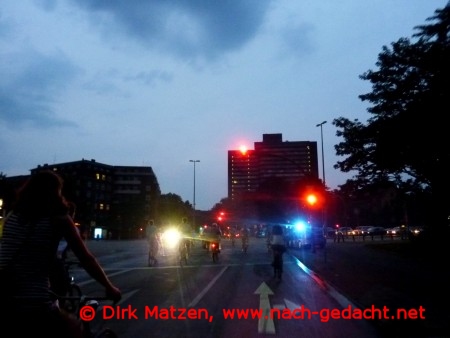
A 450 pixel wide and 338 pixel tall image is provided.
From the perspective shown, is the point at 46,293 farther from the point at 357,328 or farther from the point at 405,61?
the point at 405,61

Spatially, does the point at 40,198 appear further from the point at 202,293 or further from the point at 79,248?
the point at 202,293

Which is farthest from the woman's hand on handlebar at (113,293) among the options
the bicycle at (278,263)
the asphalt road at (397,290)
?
the bicycle at (278,263)

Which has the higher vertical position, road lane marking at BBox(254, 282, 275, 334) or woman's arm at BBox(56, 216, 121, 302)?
woman's arm at BBox(56, 216, 121, 302)

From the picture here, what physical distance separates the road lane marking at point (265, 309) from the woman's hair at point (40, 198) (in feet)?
16.3

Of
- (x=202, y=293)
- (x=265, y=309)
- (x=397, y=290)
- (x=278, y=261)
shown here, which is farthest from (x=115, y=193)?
(x=265, y=309)

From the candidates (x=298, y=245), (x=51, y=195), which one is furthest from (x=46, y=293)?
(x=298, y=245)

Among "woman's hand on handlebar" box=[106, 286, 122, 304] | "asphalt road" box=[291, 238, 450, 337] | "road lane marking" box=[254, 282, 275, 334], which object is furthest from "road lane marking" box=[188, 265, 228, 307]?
"woman's hand on handlebar" box=[106, 286, 122, 304]

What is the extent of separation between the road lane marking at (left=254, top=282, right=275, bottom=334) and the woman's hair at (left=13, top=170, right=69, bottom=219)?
4961mm

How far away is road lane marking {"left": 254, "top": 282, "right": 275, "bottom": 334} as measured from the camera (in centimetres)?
696

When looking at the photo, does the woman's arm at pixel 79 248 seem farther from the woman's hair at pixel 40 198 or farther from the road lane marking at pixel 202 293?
the road lane marking at pixel 202 293

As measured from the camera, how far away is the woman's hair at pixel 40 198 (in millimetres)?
2613

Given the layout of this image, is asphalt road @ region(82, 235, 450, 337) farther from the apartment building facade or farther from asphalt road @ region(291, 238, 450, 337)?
the apartment building facade

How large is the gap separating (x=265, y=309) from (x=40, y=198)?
22.4ft

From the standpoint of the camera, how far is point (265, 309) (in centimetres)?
864
